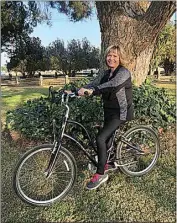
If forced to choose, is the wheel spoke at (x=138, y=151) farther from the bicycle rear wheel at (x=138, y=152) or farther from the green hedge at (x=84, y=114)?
the green hedge at (x=84, y=114)

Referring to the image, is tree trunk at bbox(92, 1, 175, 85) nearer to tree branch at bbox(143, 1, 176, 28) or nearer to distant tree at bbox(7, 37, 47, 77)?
tree branch at bbox(143, 1, 176, 28)

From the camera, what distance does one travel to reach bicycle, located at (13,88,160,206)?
97.9 inches

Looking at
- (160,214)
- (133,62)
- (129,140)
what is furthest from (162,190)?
(133,62)

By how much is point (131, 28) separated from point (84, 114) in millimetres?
1753

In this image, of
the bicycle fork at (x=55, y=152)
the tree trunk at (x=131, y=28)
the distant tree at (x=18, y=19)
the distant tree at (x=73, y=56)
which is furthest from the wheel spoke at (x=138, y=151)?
the distant tree at (x=18, y=19)

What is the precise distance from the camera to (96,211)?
2463mm

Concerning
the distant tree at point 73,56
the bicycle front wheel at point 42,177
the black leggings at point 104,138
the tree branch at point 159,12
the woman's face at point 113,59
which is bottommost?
the bicycle front wheel at point 42,177

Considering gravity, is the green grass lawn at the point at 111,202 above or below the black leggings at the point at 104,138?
below

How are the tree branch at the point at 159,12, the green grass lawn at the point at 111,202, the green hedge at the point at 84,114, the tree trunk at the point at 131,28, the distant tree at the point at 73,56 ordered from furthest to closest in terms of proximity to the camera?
1. the distant tree at the point at 73,56
2. the tree trunk at the point at 131,28
3. the tree branch at the point at 159,12
4. the green hedge at the point at 84,114
5. the green grass lawn at the point at 111,202

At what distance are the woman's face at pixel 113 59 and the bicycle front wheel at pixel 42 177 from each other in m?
0.97

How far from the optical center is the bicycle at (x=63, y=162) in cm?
249

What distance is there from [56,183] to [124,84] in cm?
124

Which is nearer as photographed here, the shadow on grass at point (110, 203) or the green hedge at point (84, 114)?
the shadow on grass at point (110, 203)

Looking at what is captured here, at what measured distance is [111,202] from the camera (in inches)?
102
